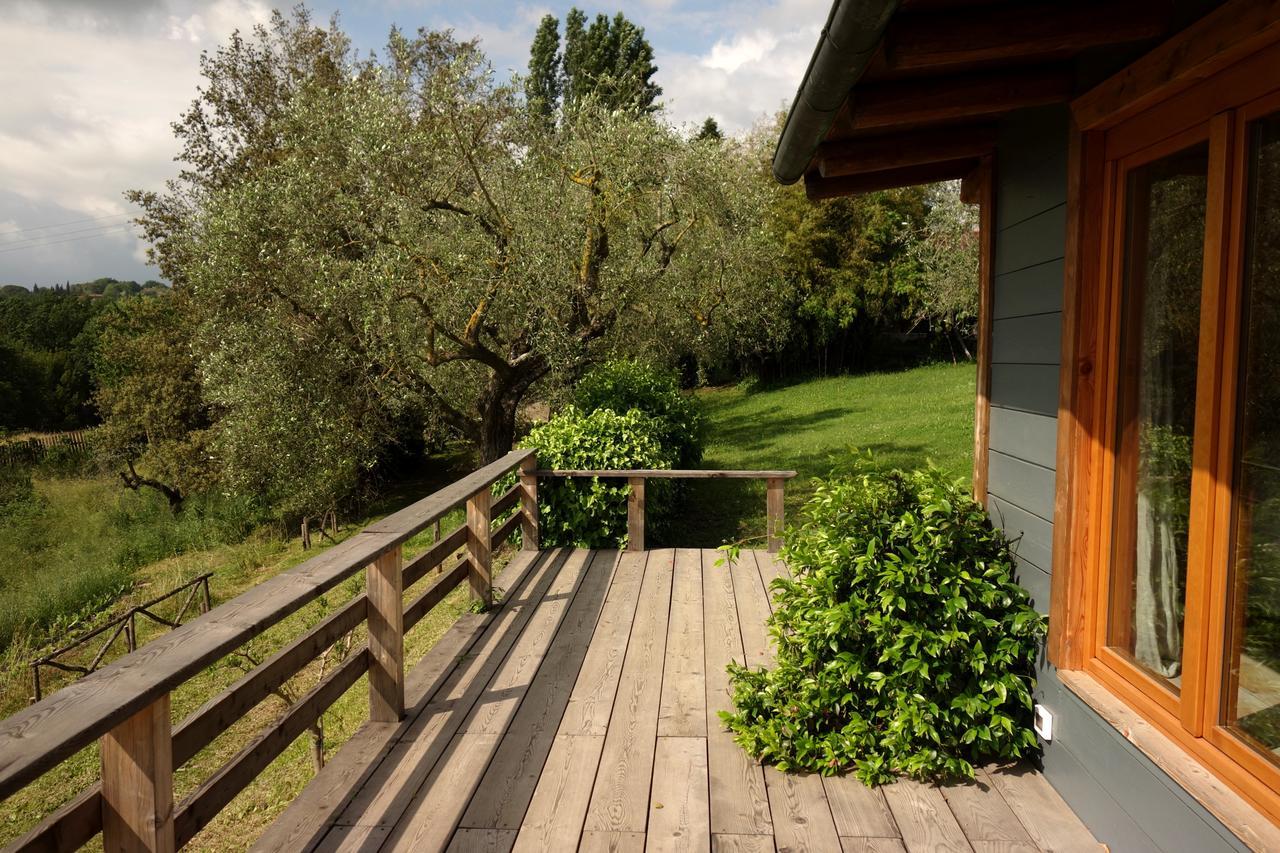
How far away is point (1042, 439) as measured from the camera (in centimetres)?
254

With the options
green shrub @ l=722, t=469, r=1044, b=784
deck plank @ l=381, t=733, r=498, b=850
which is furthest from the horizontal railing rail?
green shrub @ l=722, t=469, r=1044, b=784

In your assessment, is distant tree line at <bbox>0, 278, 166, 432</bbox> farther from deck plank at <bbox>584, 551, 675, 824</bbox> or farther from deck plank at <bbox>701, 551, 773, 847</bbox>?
deck plank at <bbox>701, 551, 773, 847</bbox>

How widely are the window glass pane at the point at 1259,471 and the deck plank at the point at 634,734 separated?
162 centimetres

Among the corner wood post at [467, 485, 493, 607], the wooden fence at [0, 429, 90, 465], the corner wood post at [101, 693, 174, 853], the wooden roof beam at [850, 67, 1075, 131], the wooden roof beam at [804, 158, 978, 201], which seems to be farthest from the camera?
the wooden fence at [0, 429, 90, 465]

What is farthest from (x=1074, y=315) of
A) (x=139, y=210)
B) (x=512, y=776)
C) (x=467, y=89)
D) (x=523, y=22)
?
(x=523, y=22)

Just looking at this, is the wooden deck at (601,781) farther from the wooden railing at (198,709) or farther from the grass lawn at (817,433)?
the grass lawn at (817,433)

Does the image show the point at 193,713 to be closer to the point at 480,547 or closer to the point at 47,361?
the point at 480,547

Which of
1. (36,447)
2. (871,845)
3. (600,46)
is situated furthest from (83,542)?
(600,46)

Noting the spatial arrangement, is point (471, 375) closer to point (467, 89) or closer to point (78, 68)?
point (467, 89)

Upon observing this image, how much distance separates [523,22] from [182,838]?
3294 cm

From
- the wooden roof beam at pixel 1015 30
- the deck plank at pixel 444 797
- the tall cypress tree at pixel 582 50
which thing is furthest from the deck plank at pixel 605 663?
the tall cypress tree at pixel 582 50

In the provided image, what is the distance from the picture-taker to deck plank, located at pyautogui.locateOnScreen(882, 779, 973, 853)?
227 centimetres

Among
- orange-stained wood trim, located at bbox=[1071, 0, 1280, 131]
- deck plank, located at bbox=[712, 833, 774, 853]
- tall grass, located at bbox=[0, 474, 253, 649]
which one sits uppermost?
orange-stained wood trim, located at bbox=[1071, 0, 1280, 131]

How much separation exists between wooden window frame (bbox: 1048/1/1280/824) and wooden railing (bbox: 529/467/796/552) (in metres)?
3.03
